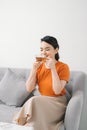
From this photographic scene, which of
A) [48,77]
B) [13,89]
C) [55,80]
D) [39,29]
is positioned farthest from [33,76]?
[39,29]

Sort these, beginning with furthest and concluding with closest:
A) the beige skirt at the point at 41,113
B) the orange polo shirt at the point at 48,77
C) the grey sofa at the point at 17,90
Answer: the grey sofa at the point at 17,90 < the orange polo shirt at the point at 48,77 < the beige skirt at the point at 41,113

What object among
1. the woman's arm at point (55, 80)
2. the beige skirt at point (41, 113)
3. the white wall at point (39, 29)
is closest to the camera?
the beige skirt at point (41, 113)

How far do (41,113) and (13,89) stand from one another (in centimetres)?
76

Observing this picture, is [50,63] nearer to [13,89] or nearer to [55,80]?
[55,80]

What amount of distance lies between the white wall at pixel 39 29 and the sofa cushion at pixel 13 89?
0.96ft

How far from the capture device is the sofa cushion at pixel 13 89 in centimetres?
253

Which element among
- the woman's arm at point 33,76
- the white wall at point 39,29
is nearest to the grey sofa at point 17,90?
the white wall at point 39,29

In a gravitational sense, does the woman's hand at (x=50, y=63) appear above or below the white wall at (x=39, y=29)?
below

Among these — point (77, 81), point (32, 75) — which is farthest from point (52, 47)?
point (77, 81)

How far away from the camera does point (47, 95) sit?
2.16 meters

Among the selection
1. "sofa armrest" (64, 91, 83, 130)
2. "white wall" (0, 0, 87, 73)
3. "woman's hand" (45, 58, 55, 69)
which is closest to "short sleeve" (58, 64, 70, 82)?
"woman's hand" (45, 58, 55, 69)

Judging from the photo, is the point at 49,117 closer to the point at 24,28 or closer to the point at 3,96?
the point at 3,96

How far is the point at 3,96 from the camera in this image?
2.59 metres

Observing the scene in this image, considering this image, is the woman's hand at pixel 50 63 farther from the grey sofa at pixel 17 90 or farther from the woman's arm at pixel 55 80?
the grey sofa at pixel 17 90
